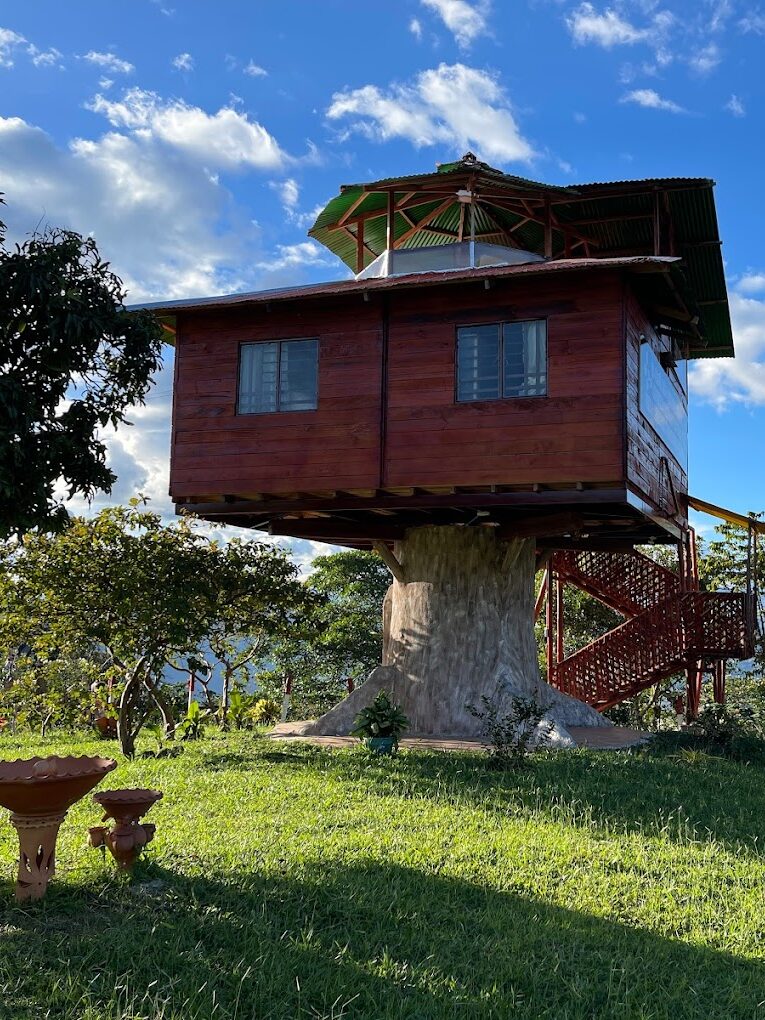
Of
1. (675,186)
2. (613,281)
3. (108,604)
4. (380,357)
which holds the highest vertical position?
(675,186)

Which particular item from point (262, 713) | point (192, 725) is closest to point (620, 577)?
point (262, 713)

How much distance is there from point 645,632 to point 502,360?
7.39 meters

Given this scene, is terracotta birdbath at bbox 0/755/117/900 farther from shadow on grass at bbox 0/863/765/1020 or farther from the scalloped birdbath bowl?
the scalloped birdbath bowl

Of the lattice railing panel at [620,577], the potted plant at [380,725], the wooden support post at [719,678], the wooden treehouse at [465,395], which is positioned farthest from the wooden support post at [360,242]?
the wooden support post at [719,678]

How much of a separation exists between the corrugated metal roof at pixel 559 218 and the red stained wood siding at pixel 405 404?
218cm

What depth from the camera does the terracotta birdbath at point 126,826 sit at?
6270 mm

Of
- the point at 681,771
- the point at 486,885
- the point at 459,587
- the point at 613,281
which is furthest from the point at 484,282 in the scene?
the point at 486,885

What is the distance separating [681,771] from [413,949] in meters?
6.65

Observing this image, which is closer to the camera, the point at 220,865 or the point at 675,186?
the point at 220,865

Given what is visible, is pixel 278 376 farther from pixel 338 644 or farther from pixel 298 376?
pixel 338 644

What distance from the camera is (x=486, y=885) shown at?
6.41 metres

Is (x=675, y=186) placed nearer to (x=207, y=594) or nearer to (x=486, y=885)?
(x=207, y=594)

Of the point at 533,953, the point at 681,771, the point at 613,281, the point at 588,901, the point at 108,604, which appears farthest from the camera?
the point at 108,604

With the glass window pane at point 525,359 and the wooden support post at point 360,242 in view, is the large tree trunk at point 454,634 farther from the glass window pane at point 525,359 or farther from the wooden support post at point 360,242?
the wooden support post at point 360,242
